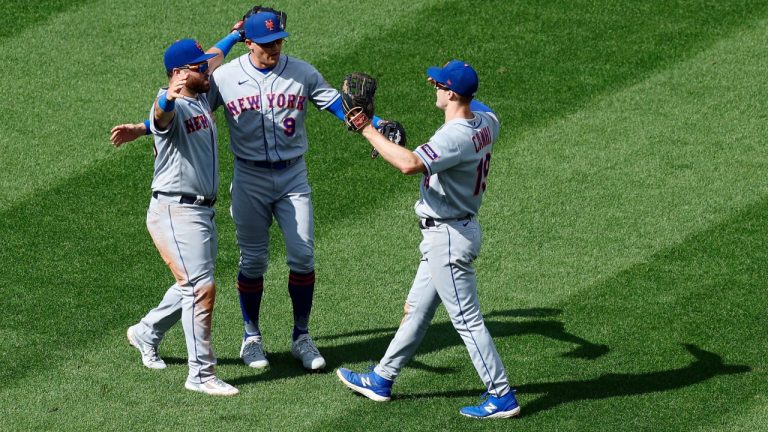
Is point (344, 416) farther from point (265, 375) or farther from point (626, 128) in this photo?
point (626, 128)

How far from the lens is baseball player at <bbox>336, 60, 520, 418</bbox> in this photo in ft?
22.0

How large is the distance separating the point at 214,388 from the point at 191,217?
3.39ft

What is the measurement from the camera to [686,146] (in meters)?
10.5

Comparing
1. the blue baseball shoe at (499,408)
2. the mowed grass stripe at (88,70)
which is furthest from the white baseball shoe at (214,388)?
the mowed grass stripe at (88,70)

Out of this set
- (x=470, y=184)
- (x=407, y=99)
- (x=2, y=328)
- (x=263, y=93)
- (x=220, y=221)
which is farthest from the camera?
(x=407, y=99)

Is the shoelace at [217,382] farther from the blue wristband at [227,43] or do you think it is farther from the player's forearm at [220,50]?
the blue wristband at [227,43]

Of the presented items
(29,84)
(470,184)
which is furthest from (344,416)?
(29,84)

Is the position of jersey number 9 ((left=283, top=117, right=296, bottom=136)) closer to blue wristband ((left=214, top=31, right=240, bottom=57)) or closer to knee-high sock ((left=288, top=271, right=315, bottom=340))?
blue wristband ((left=214, top=31, right=240, bottom=57))

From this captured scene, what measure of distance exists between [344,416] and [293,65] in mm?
2254

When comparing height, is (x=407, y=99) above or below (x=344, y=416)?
above

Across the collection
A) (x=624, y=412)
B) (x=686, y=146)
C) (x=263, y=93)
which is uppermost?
(x=263, y=93)

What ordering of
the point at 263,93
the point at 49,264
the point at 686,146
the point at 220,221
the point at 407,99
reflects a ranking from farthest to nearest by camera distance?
the point at 407,99, the point at 686,146, the point at 220,221, the point at 49,264, the point at 263,93

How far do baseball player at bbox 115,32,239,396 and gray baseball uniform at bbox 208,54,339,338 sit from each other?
1.01 feet

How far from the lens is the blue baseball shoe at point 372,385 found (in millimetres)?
7211
